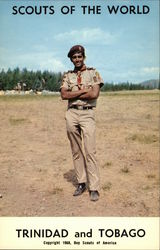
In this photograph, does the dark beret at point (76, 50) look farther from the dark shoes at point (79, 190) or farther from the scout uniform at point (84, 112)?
the dark shoes at point (79, 190)

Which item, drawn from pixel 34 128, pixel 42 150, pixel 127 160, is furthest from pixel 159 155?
pixel 34 128

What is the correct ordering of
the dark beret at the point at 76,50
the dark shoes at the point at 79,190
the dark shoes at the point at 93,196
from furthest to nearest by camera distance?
the dark shoes at the point at 79,190, the dark shoes at the point at 93,196, the dark beret at the point at 76,50

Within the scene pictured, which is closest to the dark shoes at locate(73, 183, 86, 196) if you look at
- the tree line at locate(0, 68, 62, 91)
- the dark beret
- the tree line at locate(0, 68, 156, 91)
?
the dark beret

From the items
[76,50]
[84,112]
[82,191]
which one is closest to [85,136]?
[84,112]

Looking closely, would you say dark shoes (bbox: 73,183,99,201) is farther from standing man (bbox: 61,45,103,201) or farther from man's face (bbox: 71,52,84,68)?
man's face (bbox: 71,52,84,68)

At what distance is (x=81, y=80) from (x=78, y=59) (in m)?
0.28

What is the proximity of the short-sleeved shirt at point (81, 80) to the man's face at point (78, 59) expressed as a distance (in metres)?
0.10

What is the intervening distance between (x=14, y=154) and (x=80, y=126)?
13.4 ft

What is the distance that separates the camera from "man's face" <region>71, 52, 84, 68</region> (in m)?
4.80

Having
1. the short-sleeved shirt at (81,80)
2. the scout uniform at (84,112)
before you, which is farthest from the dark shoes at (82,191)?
the short-sleeved shirt at (81,80)

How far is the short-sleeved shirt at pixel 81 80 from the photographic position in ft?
16.1

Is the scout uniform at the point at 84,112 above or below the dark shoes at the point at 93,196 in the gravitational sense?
above

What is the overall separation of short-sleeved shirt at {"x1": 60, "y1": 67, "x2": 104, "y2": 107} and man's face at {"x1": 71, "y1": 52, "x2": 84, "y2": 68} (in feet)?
0.34

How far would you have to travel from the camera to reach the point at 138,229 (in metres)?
4.20
